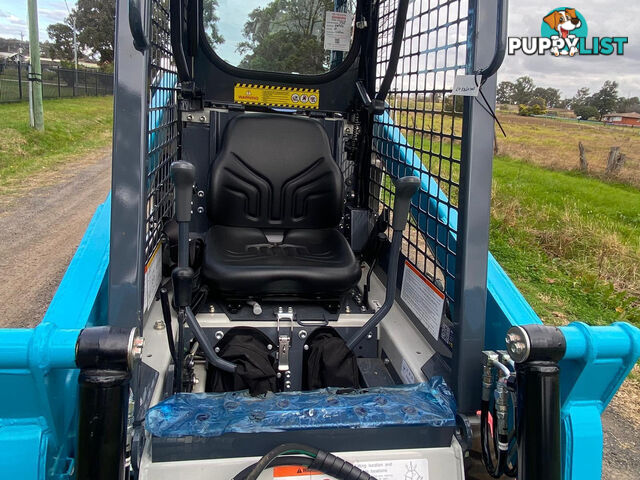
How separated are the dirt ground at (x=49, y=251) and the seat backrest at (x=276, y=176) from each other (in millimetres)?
1919

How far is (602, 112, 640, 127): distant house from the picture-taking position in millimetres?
30531

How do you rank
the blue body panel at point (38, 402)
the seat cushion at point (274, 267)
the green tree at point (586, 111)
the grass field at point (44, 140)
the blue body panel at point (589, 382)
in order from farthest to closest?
the green tree at point (586, 111) → the grass field at point (44, 140) → the seat cushion at point (274, 267) → the blue body panel at point (589, 382) → the blue body panel at point (38, 402)

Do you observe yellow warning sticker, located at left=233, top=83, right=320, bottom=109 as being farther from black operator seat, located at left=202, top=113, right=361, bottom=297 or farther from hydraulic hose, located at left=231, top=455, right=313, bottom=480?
hydraulic hose, located at left=231, top=455, right=313, bottom=480

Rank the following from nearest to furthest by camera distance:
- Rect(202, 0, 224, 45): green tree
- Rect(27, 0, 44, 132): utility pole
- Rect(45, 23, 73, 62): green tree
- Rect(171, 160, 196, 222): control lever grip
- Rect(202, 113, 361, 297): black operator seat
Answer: Rect(171, 160, 196, 222): control lever grip, Rect(202, 113, 361, 297): black operator seat, Rect(202, 0, 224, 45): green tree, Rect(27, 0, 44, 132): utility pole, Rect(45, 23, 73, 62): green tree

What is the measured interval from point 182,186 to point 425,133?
0.97 meters

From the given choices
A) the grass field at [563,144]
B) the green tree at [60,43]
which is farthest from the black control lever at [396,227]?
the green tree at [60,43]

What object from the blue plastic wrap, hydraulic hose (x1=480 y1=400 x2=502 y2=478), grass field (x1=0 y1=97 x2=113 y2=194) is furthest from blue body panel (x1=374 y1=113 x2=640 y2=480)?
grass field (x1=0 y1=97 x2=113 y2=194)

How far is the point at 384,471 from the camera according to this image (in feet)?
4.75

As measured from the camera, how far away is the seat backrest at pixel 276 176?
2.57 m

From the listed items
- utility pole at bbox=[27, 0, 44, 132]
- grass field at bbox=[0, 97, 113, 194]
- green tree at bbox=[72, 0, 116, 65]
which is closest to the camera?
grass field at bbox=[0, 97, 113, 194]

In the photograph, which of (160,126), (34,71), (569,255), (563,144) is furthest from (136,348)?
(563,144)

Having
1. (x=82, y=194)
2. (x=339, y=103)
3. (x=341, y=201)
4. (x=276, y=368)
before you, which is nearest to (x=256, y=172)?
(x=341, y=201)

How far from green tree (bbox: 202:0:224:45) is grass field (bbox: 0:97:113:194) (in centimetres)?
650

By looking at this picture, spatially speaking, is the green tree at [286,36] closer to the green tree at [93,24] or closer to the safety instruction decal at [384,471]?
the safety instruction decal at [384,471]
